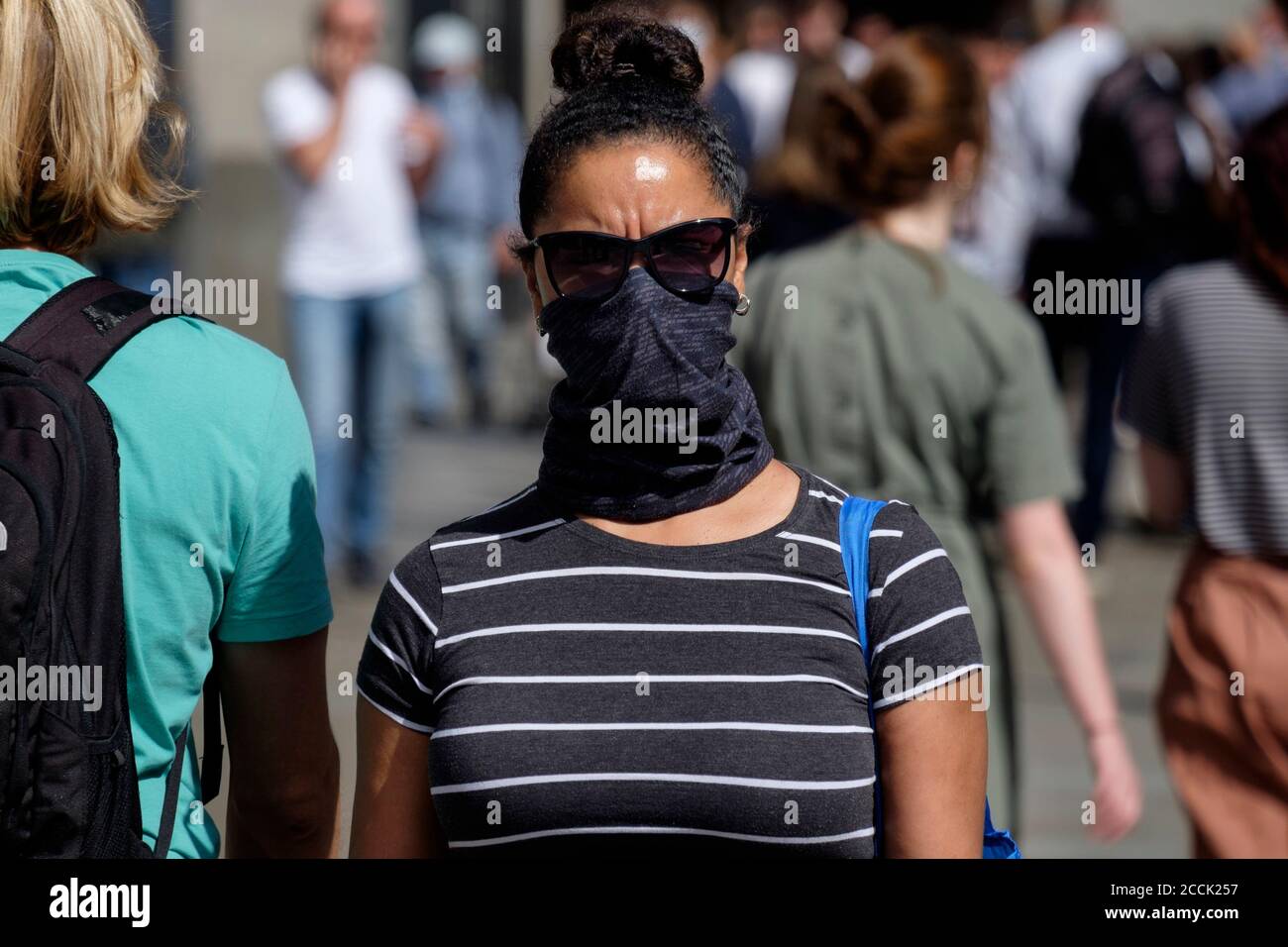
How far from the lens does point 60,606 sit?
191cm

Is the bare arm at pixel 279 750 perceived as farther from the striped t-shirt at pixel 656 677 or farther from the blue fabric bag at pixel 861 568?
the blue fabric bag at pixel 861 568

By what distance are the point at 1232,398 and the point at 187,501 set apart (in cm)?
216

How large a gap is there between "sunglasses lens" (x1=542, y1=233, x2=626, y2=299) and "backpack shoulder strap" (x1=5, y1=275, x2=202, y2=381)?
48cm

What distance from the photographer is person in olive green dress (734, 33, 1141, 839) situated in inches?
135

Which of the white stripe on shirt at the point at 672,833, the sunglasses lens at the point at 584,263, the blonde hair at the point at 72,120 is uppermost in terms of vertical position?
the blonde hair at the point at 72,120

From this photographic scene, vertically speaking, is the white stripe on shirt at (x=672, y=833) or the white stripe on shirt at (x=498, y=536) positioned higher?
the white stripe on shirt at (x=498, y=536)

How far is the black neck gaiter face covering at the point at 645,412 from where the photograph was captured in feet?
6.71

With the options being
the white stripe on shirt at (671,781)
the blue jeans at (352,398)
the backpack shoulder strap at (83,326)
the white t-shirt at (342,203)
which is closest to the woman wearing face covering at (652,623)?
the white stripe on shirt at (671,781)

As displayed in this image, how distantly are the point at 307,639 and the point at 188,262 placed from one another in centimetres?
797

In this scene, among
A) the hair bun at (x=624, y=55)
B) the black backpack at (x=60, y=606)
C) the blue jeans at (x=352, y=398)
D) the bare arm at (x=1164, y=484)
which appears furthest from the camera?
the blue jeans at (x=352, y=398)

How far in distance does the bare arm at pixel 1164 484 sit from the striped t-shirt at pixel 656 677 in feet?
5.46

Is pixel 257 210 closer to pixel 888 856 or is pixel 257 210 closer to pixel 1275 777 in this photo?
pixel 1275 777
